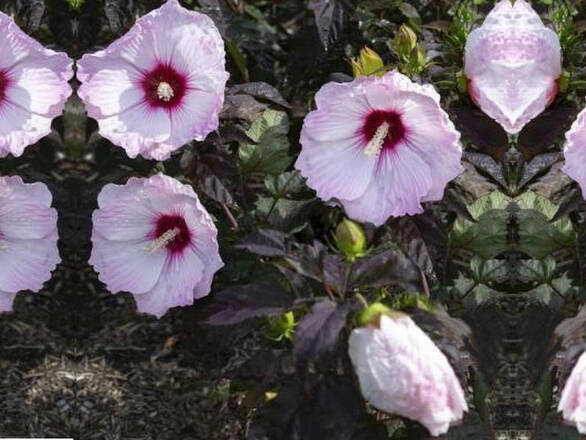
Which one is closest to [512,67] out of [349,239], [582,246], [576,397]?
[582,246]

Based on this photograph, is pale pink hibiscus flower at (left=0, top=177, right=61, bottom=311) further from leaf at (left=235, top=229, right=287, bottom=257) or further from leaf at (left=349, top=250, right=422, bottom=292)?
leaf at (left=349, top=250, right=422, bottom=292)

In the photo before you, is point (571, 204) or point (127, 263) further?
point (127, 263)

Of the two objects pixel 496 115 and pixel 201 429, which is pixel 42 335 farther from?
pixel 496 115

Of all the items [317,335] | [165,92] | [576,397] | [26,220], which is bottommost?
[576,397]

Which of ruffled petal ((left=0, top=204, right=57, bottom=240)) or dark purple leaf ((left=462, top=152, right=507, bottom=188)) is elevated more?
dark purple leaf ((left=462, top=152, right=507, bottom=188))

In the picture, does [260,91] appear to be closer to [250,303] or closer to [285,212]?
[285,212]

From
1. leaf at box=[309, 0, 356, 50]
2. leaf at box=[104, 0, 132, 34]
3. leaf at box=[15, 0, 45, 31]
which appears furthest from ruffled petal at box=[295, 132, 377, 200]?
leaf at box=[15, 0, 45, 31]

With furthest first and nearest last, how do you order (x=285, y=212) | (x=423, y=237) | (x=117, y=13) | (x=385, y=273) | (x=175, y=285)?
(x=117, y=13), (x=285, y=212), (x=175, y=285), (x=423, y=237), (x=385, y=273)
